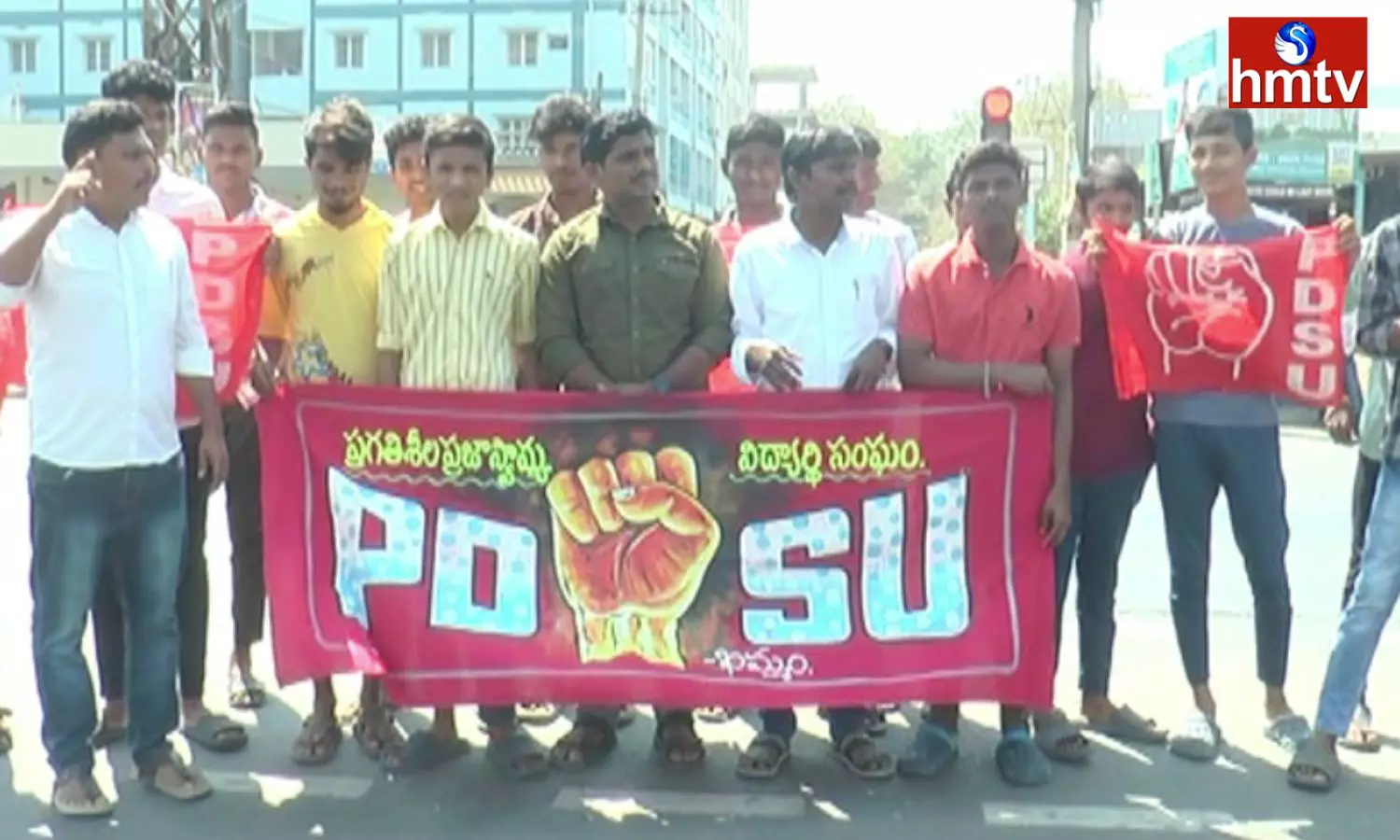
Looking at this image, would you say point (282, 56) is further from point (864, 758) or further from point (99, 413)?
point (864, 758)

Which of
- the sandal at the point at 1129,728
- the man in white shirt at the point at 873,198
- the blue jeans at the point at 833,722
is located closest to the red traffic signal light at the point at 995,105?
the man in white shirt at the point at 873,198

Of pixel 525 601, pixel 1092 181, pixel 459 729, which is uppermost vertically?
pixel 1092 181

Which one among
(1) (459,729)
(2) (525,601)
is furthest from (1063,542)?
(1) (459,729)

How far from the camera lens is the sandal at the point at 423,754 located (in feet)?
16.2

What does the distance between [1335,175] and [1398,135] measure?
11.2 ft

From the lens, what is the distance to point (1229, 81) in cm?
2173

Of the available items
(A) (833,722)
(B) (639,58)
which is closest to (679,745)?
(A) (833,722)

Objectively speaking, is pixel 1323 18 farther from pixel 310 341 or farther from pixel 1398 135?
pixel 310 341

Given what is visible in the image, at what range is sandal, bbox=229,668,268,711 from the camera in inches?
223

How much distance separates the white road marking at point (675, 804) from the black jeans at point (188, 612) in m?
1.39

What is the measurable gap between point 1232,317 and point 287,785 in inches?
130

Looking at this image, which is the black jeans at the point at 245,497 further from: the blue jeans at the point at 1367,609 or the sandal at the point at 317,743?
the blue jeans at the point at 1367,609

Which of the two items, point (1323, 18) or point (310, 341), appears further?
point (1323, 18)

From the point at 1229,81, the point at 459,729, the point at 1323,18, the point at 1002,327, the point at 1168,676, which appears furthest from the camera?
the point at 1229,81
